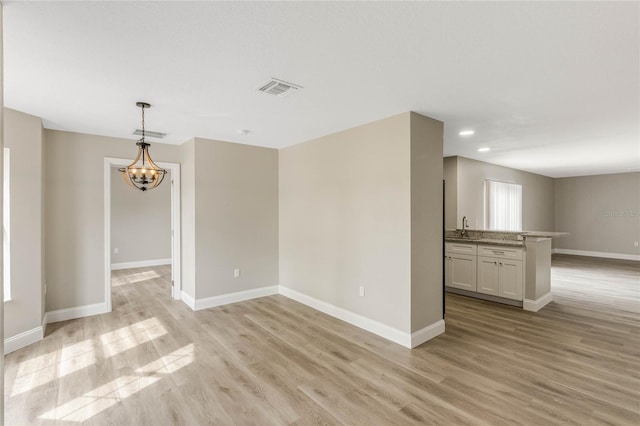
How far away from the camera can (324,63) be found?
236cm

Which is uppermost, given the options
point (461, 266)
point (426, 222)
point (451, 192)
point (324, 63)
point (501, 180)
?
point (324, 63)

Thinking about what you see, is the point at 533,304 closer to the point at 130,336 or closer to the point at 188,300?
the point at 188,300

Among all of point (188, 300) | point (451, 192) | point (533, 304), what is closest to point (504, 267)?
point (533, 304)

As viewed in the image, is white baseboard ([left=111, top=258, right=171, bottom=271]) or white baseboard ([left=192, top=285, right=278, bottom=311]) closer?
white baseboard ([left=192, top=285, right=278, bottom=311])

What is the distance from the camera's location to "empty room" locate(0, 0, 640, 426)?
2027 mm

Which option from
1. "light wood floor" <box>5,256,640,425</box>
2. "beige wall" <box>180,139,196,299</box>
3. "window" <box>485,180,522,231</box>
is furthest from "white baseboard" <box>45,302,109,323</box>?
"window" <box>485,180,522,231</box>

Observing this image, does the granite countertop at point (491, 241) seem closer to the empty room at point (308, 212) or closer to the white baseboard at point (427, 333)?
the empty room at point (308, 212)

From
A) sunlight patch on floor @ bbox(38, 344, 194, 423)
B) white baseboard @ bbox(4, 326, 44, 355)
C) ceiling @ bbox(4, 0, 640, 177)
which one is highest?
ceiling @ bbox(4, 0, 640, 177)

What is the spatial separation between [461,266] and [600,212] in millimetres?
7805

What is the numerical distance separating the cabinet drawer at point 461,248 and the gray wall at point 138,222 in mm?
7213

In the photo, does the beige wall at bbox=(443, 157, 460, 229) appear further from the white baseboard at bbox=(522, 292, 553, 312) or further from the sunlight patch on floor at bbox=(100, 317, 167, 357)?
the sunlight patch on floor at bbox=(100, 317, 167, 357)

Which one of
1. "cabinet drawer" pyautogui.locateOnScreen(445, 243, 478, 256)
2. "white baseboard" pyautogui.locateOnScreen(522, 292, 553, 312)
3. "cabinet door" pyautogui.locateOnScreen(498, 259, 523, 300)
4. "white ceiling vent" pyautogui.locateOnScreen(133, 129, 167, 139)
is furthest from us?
"cabinet drawer" pyautogui.locateOnScreen(445, 243, 478, 256)

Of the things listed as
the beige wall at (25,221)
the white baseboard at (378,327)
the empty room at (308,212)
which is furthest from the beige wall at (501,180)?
the beige wall at (25,221)

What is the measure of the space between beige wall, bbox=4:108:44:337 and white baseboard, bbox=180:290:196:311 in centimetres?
176
